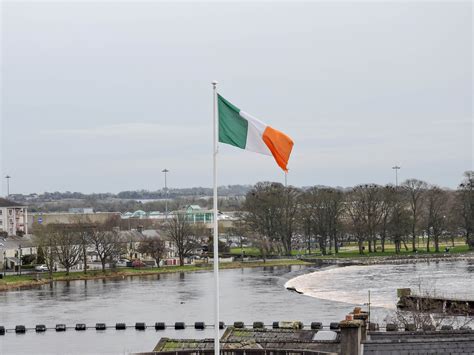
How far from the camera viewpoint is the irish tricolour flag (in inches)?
886

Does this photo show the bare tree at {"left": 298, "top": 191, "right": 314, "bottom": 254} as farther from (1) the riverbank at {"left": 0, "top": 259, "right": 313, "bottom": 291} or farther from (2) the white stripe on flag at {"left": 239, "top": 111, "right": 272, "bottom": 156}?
(2) the white stripe on flag at {"left": 239, "top": 111, "right": 272, "bottom": 156}

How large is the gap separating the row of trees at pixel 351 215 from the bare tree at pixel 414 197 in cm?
17

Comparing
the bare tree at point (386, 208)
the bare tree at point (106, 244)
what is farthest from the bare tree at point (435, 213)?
the bare tree at point (106, 244)

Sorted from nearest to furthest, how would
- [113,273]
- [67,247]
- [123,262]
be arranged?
[67,247]
[113,273]
[123,262]

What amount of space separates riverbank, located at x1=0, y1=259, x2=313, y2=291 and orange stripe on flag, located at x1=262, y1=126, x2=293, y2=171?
8595 centimetres

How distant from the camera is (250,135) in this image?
2275 cm

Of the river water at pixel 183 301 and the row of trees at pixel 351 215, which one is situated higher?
the row of trees at pixel 351 215

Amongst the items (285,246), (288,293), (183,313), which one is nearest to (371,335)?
(183,313)

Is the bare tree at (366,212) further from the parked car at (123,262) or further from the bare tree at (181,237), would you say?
the parked car at (123,262)

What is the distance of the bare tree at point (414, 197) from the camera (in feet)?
495

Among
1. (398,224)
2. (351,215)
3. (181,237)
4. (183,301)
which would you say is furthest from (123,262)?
(183,301)

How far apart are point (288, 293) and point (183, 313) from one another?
18.7 metres

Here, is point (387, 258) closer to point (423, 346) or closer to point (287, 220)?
point (287, 220)

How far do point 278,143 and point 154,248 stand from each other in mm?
115414
